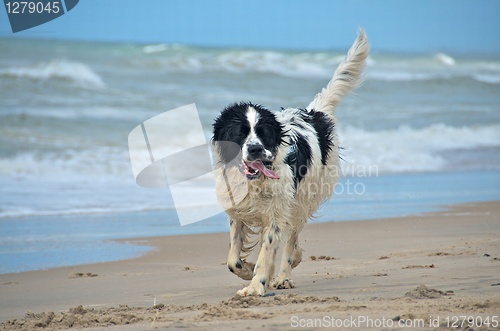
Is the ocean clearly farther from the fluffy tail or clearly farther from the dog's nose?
the dog's nose

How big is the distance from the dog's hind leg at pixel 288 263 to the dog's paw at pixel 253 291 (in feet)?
1.76

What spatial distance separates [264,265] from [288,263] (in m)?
0.66

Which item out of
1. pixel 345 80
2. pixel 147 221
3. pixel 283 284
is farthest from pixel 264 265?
pixel 147 221

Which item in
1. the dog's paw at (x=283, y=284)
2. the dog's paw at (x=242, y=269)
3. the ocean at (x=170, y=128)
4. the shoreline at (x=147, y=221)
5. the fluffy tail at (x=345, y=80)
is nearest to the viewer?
the dog's paw at (x=242, y=269)

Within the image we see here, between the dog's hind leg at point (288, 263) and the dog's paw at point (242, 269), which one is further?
the dog's hind leg at point (288, 263)

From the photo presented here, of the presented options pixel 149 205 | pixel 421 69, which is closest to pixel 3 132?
pixel 149 205

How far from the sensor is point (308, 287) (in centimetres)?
625

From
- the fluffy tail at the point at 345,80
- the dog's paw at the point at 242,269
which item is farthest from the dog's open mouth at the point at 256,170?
the fluffy tail at the point at 345,80

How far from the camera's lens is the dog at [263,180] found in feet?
19.5

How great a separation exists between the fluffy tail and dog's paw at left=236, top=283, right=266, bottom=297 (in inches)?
91.3

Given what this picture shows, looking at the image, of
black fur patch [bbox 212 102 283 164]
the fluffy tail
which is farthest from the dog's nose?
the fluffy tail

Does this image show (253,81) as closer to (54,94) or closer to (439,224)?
(54,94)

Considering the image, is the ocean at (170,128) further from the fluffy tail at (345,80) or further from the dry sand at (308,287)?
the dry sand at (308,287)

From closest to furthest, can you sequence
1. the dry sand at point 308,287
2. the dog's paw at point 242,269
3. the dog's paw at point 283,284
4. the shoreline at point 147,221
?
1. the dry sand at point 308,287
2. the dog's paw at point 242,269
3. the dog's paw at point 283,284
4. the shoreline at point 147,221
